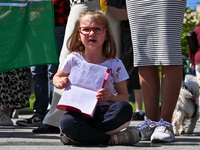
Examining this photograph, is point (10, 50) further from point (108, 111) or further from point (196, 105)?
point (196, 105)

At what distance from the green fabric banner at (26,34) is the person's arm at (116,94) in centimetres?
107

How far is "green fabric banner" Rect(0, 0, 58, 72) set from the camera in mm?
4441

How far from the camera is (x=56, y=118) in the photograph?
4496 millimetres

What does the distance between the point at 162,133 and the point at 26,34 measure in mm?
1736

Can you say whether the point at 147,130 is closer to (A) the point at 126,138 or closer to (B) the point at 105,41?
(A) the point at 126,138

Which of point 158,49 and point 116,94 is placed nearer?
point 116,94

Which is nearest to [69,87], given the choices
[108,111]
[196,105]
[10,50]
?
[108,111]

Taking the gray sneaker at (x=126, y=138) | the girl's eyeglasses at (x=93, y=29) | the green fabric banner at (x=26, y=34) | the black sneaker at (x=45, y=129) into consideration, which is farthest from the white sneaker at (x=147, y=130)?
the green fabric banner at (x=26, y=34)

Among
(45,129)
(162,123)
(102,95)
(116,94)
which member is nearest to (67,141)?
(102,95)

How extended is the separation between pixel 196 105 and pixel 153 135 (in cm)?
155

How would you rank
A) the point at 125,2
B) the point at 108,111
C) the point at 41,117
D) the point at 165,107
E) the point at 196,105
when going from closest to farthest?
the point at 108,111 < the point at 165,107 < the point at 125,2 < the point at 196,105 < the point at 41,117

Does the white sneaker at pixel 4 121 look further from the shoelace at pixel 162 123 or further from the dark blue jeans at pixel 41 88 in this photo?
the shoelace at pixel 162 123

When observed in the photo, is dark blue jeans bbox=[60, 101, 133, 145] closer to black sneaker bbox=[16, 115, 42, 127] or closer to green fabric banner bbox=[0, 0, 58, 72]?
green fabric banner bbox=[0, 0, 58, 72]

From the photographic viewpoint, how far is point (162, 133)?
3658 mm
